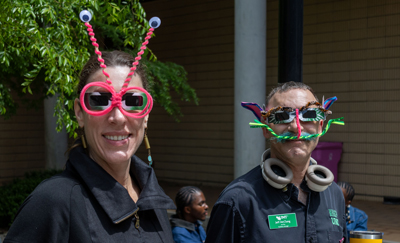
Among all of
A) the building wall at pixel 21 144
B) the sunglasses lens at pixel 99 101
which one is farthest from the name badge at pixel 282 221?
the building wall at pixel 21 144

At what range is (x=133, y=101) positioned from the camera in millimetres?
2209

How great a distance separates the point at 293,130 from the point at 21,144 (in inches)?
556

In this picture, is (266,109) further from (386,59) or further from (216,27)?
(216,27)

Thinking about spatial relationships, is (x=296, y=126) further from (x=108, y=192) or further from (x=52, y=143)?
(x=52, y=143)

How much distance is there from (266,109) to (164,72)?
559 cm

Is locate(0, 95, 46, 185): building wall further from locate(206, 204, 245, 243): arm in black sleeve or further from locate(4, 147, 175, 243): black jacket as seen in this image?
locate(4, 147, 175, 243): black jacket

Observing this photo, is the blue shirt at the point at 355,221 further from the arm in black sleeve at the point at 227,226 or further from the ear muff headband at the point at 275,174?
the arm in black sleeve at the point at 227,226

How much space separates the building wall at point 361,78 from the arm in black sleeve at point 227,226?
883 cm

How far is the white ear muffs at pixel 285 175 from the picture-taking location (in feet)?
8.86

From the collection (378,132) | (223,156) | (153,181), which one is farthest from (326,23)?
(153,181)

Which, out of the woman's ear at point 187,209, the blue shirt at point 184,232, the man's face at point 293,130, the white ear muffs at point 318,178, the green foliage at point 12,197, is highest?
the man's face at point 293,130

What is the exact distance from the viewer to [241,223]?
2.64 meters

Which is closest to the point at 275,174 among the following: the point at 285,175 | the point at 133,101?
the point at 285,175

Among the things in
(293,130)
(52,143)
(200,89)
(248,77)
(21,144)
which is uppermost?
(248,77)
